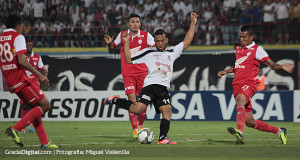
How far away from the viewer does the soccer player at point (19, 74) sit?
821 centimetres

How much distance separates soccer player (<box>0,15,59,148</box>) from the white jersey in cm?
185

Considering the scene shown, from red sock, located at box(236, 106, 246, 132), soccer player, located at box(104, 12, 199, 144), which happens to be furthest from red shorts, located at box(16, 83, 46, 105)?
red sock, located at box(236, 106, 246, 132)

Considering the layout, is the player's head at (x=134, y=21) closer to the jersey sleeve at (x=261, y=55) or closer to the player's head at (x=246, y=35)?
the player's head at (x=246, y=35)

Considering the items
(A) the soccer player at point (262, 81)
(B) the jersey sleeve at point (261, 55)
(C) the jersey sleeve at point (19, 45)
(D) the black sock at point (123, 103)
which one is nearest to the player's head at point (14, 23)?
(C) the jersey sleeve at point (19, 45)

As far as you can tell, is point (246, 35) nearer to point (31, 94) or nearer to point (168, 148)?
point (168, 148)

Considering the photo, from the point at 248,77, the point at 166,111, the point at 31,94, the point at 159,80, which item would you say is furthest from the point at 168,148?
the point at 31,94

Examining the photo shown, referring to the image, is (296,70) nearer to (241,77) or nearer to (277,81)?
(277,81)

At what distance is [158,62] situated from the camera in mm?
9195

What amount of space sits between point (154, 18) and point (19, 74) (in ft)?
47.7

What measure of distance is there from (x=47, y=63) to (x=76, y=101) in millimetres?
4099

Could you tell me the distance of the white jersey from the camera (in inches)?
362

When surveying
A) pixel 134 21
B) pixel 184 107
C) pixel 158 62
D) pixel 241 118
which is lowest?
pixel 184 107

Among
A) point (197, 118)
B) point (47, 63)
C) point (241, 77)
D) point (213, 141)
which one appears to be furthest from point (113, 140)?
point (47, 63)

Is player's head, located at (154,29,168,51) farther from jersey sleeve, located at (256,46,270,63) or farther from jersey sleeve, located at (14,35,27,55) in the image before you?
jersey sleeve, located at (14,35,27,55)
